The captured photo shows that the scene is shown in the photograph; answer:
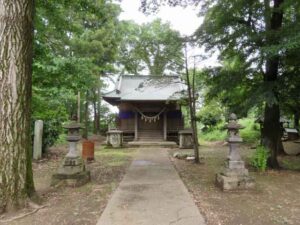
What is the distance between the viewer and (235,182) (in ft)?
20.4

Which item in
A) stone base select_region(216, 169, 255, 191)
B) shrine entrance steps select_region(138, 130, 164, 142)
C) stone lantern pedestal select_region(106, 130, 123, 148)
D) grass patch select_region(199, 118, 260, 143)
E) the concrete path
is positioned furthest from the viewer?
shrine entrance steps select_region(138, 130, 164, 142)

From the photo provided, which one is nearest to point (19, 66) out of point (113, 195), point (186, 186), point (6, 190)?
point (6, 190)

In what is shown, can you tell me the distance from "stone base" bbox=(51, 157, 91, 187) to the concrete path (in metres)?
0.96

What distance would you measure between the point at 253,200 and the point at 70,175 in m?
3.81

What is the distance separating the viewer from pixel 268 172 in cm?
845

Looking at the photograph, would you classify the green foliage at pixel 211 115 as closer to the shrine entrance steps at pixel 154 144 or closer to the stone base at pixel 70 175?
the shrine entrance steps at pixel 154 144

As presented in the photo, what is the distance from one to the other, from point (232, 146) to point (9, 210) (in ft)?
14.7

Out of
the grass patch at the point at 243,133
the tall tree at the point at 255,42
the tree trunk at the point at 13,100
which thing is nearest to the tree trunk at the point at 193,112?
the tall tree at the point at 255,42

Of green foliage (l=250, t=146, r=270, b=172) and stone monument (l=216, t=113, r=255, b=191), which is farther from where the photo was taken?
green foliage (l=250, t=146, r=270, b=172)

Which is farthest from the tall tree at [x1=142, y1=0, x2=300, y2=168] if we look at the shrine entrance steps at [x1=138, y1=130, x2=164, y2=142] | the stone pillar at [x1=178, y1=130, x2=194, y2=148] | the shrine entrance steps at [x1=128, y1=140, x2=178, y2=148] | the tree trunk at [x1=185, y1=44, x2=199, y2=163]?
the shrine entrance steps at [x1=138, y1=130, x2=164, y2=142]

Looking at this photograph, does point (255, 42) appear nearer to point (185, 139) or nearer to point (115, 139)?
point (185, 139)

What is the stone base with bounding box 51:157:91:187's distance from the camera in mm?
6574

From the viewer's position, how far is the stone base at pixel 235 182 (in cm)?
618

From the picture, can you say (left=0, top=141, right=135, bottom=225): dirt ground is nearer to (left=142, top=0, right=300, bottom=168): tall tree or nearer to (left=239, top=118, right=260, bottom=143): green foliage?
(left=142, top=0, right=300, bottom=168): tall tree
